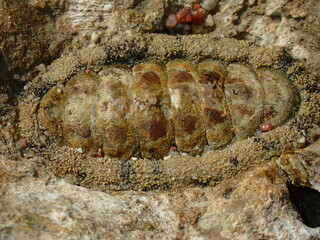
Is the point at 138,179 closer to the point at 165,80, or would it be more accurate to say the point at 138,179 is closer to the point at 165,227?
the point at 165,227

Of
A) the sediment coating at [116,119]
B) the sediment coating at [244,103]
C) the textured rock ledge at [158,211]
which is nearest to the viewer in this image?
the textured rock ledge at [158,211]

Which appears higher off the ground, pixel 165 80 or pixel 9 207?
pixel 165 80

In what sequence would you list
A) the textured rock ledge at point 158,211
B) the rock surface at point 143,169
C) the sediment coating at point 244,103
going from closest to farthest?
the textured rock ledge at point 158,211 < the rock surface at point 143,169 < the sediment coating at point 244,103

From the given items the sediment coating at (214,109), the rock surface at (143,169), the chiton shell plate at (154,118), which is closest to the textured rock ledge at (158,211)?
the rock surface at (143,169)

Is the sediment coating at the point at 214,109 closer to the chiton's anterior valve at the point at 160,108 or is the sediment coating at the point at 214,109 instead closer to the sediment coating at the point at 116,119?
the chiton's anterior valve at the point at 160,108

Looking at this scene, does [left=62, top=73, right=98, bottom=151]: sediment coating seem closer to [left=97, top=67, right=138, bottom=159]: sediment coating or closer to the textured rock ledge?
[left=97, top=67, right=138, bottom=159]: sediment coating

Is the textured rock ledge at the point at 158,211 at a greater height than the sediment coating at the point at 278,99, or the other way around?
the sediment coating at the point at 278,99

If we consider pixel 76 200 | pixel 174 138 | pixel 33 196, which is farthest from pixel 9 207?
pixel 174 138
